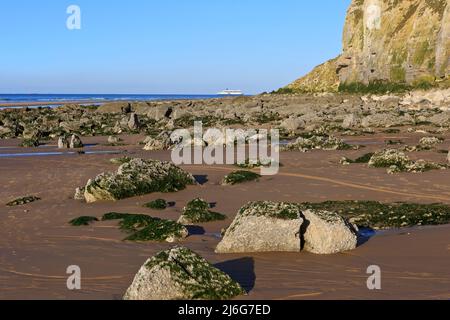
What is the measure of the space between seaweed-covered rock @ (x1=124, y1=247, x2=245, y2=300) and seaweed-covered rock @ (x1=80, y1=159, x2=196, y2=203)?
868cm

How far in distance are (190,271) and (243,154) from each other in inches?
772

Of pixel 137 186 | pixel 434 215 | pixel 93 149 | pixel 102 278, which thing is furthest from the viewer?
pixel 93 149

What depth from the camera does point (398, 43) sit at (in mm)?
72688

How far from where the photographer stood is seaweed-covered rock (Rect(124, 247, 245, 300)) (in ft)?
23.9

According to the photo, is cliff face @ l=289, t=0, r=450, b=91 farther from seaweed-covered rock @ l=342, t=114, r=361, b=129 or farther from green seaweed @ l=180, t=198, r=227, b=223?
green seaweed @ l=180, t=198, r=227, b=223

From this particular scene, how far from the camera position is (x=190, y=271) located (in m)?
7.58

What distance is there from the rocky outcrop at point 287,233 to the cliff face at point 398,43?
56081 millimetres

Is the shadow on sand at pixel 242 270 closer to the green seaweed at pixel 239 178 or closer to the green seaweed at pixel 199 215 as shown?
the green seaweed at pixel 199 215

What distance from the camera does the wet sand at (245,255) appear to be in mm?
7988

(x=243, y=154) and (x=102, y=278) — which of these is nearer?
(x=102, y=278)

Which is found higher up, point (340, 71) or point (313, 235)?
point (340, 71)

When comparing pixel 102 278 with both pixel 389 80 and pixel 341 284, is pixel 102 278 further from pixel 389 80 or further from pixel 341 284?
pixel 389 80
